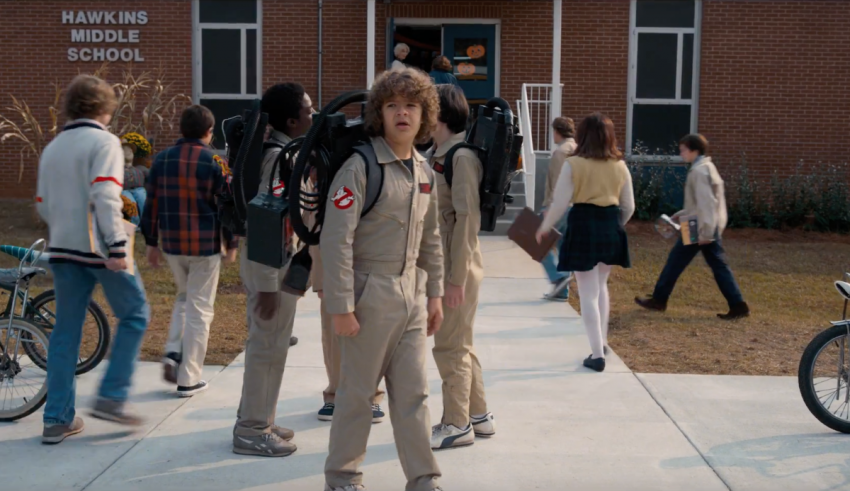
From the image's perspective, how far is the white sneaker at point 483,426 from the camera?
5.50m

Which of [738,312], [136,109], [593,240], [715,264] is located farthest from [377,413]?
[136,109]

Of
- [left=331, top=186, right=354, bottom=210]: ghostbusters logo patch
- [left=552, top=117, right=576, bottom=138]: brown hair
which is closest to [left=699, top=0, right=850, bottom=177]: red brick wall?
[left=552, top=117, right=576, bottom=138]: brown hair

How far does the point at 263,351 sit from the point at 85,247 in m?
1.01

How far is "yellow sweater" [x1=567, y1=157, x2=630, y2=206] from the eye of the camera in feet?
23.1

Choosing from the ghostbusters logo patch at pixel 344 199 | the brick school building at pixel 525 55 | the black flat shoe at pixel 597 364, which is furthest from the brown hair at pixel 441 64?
the ghostbusters logo patch at pixel 344 199

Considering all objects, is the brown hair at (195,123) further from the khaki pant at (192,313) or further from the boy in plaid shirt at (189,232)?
the khaki pant at (192,313)

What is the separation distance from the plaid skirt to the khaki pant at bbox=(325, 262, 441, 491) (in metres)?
2.90

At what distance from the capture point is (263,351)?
195 inches

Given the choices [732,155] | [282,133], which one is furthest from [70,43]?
[282,133]

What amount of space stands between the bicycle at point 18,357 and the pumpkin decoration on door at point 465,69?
11333mm

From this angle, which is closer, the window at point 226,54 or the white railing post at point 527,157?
the white railing post at point 527,157

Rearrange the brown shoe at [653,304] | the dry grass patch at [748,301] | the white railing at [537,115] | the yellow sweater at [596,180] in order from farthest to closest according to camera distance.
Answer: the white railing at [537,115] < the brown shoe at [653,304] < the dry grass patch at [748,301] < the yellow sweater at [596,180]

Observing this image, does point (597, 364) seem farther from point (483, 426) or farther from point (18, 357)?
point (18, 357)

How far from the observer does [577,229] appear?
711cm
